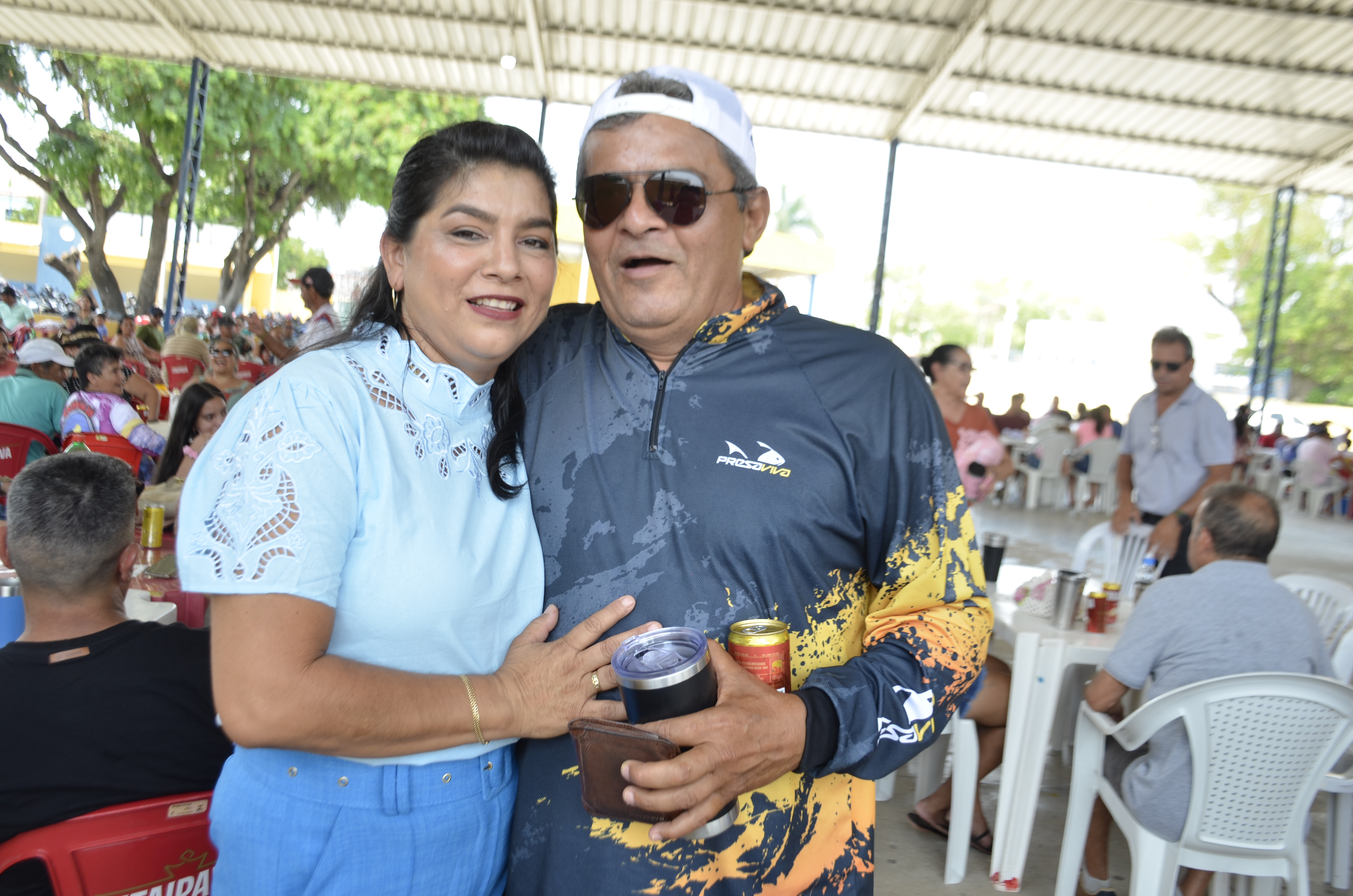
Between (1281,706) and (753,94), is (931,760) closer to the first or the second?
(1281,706)

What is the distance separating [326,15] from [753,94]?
5.71 m

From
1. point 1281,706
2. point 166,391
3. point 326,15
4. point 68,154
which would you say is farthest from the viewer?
point 68,154

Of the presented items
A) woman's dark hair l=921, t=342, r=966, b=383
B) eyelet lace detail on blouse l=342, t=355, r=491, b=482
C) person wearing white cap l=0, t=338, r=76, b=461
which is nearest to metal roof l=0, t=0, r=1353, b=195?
woman's dark hair l=921, t=342, r=966, b=383

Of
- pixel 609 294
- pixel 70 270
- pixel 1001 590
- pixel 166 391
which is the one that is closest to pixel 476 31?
pixel 166 391

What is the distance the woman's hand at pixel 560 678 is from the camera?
50.7 inches

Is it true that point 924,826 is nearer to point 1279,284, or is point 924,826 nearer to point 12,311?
point 1279,284

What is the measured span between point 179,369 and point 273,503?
326 inches

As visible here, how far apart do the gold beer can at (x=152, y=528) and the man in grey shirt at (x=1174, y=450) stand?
513cm

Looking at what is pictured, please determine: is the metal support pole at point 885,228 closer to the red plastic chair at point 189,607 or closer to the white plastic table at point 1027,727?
the white plastic table at point 1027,727

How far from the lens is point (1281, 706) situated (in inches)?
105

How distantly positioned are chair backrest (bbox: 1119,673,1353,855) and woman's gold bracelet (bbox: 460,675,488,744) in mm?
2400

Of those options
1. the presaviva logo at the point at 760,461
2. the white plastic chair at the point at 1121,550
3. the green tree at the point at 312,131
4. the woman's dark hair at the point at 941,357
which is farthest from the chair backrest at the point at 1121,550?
the green tree at the point at 312,131

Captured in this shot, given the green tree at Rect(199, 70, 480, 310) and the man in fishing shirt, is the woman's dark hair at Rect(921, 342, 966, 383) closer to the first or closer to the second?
the man in fishing shirt

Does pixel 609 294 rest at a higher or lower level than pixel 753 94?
lower
